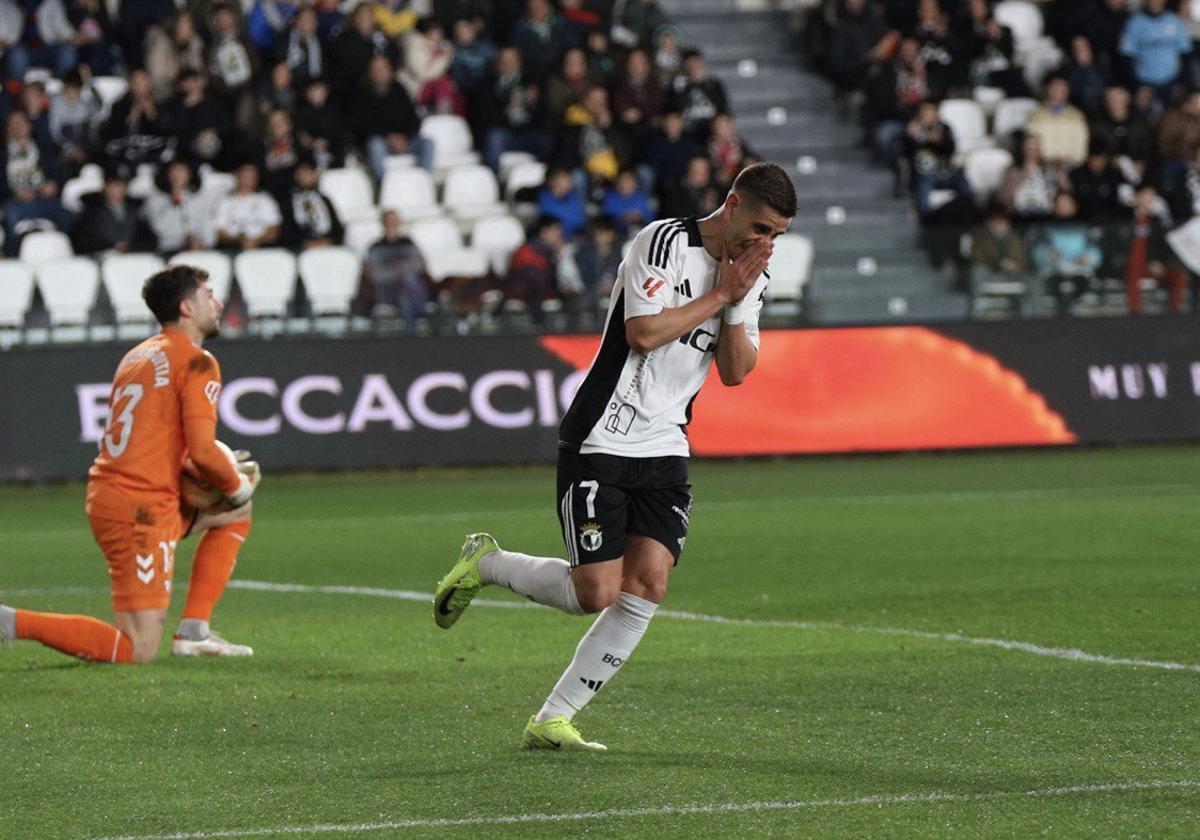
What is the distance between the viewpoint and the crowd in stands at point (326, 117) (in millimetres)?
19906

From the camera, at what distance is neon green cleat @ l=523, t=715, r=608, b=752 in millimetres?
6570

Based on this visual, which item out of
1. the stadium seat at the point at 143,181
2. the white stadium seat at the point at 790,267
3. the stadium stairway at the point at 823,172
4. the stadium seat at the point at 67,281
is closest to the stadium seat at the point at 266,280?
the stadium seat at the point at 67,281

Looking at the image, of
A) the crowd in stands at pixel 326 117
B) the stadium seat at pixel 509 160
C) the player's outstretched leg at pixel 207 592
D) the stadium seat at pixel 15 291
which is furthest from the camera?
the stadium seat at pixel 509 160

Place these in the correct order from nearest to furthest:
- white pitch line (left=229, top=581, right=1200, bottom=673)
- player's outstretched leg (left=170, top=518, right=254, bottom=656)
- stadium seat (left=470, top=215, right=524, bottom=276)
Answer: white pitch line (left=229, top=581, right=1200, bottom=673), player's outstretched leg (left=170, top=518, right=254, bottom=656), stadium seat (left=470, top=215, right=524, bottom=276)

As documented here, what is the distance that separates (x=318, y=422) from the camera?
18.1 meters

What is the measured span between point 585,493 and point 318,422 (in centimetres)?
1188

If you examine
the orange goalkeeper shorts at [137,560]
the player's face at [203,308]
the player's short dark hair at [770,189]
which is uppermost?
the player's short dark hair at [770,189]

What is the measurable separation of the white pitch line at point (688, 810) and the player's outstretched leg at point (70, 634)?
3.17 m

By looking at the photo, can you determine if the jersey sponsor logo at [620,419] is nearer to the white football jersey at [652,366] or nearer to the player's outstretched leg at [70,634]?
the white football jersey at [652,366]

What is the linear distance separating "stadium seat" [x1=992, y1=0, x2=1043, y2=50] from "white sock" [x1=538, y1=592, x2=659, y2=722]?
2008 centimetres

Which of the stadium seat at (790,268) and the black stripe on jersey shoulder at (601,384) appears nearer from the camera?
the black stripe on jersey shoulder at (601,384)

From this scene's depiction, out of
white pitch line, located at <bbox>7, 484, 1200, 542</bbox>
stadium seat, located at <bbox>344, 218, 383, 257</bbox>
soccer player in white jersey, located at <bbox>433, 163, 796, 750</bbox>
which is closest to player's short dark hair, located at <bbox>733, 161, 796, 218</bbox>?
soccer player in white jersey, located at <bbox>433, 163, 796, 750</bbox>

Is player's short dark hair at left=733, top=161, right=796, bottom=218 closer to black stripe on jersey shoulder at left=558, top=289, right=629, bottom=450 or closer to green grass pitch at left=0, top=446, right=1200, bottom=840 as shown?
black stripe on jersey shoulder at left=558, top=289, right=629, bottom=450

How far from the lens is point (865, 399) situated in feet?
61.6
